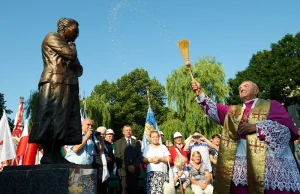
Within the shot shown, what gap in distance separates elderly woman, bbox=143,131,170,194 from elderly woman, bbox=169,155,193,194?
0.44 meters

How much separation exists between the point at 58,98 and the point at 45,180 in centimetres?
118

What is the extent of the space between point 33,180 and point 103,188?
3932mm

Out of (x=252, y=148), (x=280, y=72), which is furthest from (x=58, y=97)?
(x=280, y=72)

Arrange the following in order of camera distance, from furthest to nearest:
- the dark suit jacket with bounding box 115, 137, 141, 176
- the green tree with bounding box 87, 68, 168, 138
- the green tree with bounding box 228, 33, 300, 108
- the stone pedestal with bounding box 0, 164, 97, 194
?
the green tree with bounding box 87, 68, 168, 138, the green tree with bounding box 228, 33, 300, 108, the dark suit jacket with bounding box 115, 137, 141, 176, the stone pedestal with bounding box 0, 164, 97, 194

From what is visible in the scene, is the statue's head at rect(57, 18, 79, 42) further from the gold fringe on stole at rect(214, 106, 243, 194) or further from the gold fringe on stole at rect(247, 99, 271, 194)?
the gold fringe on stole at rect(247, 99, 271, 194)

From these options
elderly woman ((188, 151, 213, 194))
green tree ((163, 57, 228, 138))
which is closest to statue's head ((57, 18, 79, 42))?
elderly woman ((188, 151, 213, 194))

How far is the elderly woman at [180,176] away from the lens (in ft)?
29.5

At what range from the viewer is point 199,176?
8.98m

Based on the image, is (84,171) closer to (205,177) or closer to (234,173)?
(234,173)

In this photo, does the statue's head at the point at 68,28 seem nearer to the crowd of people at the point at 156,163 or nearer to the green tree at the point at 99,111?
the crowd of people at the point at 156,163

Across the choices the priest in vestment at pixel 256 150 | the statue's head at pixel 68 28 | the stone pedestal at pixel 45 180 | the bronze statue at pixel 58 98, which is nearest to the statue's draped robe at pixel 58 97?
the bronze statue at pixel 58 98

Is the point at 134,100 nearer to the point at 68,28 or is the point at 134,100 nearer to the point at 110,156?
the point at 110,156

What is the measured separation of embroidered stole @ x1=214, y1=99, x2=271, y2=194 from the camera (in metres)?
5.23

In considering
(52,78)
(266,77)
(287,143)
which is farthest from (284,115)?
(266,77)
